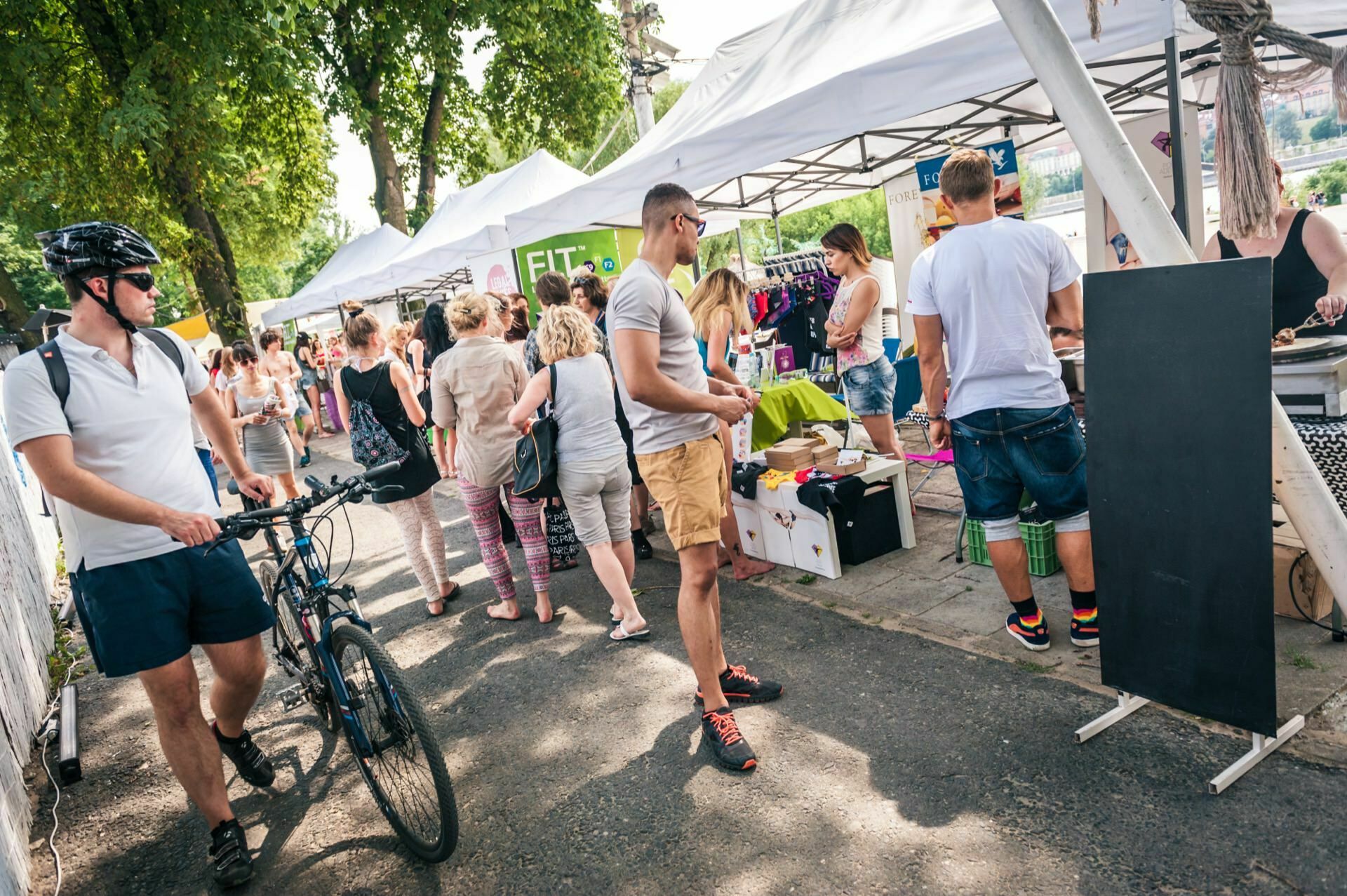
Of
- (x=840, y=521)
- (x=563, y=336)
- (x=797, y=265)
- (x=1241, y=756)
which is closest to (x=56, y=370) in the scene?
(x=563, y=336)

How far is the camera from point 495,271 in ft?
35.0

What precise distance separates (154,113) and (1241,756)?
14.1 meters

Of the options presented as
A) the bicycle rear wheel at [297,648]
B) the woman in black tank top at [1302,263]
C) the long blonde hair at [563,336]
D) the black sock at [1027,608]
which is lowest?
the black sock at [1027,608]

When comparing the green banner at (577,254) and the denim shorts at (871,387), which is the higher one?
the green banner at (577,254)

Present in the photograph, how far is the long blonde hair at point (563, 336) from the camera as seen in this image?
4477 mm

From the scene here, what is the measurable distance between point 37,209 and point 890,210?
19.8 metres

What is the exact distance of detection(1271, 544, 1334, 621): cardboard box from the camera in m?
3.43

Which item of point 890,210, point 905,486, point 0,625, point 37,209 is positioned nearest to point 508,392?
point 905,486

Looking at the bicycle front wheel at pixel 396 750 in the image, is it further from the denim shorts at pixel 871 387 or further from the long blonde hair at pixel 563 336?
the denim shorts at pixel 871 387

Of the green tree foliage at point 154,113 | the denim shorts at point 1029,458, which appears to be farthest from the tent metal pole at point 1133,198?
the green tree foliage at point 154,113

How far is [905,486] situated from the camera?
205 inches

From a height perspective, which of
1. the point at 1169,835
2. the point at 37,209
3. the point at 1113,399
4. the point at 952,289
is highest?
the point at 37,209

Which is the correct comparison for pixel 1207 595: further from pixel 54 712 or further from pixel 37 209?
pixel 37 209

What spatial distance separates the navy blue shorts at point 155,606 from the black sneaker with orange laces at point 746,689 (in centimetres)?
192
